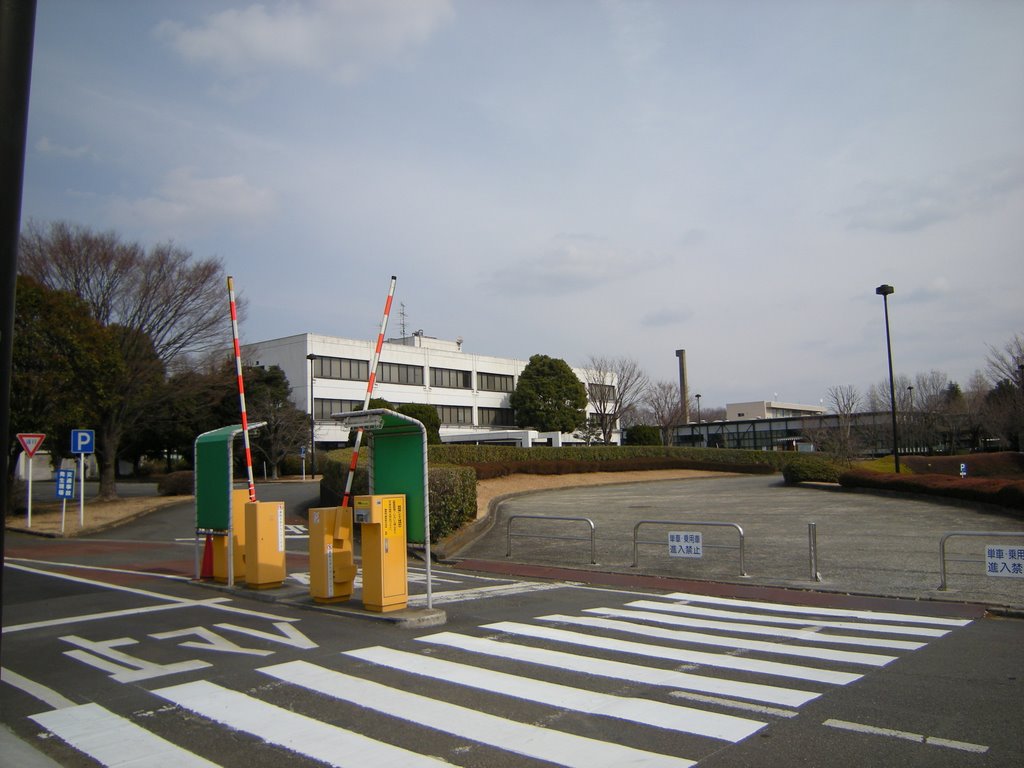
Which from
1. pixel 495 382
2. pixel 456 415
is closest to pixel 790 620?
pixel 456 415

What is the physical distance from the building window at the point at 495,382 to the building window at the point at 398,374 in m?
6.77

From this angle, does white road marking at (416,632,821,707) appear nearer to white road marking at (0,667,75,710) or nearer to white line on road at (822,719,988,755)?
white line on road at (822,719,988,755)

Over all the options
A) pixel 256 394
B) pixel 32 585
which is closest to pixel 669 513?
pixel 32 585

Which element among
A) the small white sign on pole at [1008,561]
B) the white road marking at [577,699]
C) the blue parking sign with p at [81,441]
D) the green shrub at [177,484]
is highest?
the blue parking sign with p at [81,441]

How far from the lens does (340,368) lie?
55.1 metres

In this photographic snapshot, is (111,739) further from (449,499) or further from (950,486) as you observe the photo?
(950,486)

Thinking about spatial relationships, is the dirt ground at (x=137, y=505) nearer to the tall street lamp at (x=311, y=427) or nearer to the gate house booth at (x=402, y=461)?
the gate house booth at (x=402, y=461)

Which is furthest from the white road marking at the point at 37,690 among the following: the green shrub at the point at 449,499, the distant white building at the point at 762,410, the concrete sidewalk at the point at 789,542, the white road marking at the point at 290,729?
the distant white building at the point at 762,410

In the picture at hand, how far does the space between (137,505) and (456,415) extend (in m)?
36.5

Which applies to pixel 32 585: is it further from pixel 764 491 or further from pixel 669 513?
pixel 764 491

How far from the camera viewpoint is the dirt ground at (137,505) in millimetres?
24297

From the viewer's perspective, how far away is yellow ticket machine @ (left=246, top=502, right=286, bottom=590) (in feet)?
36.6

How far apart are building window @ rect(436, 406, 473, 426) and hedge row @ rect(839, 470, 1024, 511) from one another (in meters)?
38.0

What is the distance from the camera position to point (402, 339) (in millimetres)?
66375
